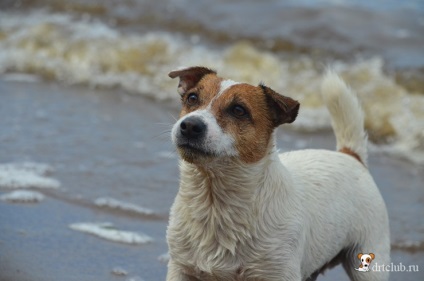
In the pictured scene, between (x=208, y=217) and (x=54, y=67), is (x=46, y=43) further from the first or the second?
(x=208, y=217)

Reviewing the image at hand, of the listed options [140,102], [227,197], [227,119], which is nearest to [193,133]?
[227,119]

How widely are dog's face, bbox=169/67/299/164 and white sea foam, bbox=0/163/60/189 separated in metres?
2.60

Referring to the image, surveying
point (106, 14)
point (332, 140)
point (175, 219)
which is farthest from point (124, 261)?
point (106, 14)

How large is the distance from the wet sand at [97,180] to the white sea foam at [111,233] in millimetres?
67

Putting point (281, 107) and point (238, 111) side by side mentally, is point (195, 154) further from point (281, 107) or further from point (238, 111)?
point (281, 107)

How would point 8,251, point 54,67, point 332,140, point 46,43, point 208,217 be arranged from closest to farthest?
point 208,217 → point 8,251 → point 332,140 → point 54,67 → point 46,43

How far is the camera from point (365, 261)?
4.98 metres

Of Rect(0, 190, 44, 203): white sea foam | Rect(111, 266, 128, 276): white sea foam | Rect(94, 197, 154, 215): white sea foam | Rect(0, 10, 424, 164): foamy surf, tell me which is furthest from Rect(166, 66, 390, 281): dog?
Rect(0, 10, 424, 164): foamy surf

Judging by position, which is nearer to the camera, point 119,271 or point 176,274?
point 176,274

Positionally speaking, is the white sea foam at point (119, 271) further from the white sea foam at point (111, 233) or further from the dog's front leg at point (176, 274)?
the dog's front leg at point (176, 274)

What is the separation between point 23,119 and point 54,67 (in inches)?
124

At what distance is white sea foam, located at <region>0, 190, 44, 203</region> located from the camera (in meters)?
6.43

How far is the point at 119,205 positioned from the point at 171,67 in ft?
18.5

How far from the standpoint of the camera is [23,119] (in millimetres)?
8773
